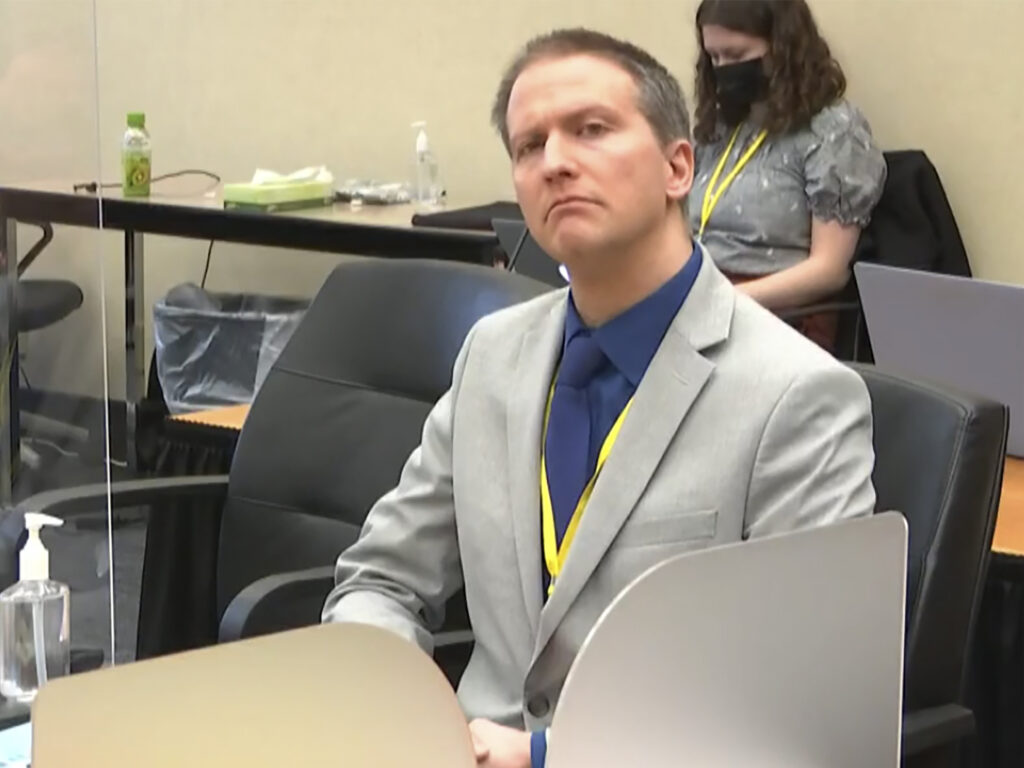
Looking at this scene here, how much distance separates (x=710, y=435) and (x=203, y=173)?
161 inches

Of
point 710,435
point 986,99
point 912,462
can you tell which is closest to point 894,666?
point 710,435

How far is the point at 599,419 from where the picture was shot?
1421 millimetres

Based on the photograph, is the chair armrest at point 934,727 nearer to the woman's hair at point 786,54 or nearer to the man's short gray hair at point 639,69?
the man's short gray hair at point 639,69

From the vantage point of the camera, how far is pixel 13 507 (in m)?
1.67

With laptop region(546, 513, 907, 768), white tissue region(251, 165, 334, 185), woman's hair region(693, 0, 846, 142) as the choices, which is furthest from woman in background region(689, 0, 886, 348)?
laptop region(546, 513, 907, 768)

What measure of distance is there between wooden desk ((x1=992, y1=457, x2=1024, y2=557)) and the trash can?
8.72ft

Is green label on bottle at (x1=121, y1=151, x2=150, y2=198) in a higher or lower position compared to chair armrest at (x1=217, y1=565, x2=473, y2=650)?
higher

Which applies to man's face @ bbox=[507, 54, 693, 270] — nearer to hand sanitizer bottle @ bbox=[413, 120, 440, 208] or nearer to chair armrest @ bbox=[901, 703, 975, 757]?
chair armrest @ bbox=[901, 703, 975, 757]

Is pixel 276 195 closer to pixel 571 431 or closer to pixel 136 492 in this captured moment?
pixel 136 492

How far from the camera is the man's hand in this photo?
1229 millimetres

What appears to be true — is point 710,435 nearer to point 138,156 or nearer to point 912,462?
point 912,462

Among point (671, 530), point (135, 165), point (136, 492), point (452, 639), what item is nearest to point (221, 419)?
point (136, 492)

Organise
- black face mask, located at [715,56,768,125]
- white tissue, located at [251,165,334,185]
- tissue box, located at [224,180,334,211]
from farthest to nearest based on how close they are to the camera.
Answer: white tissue, located at [251,165,334,185] → tissue box, located at [224,180,334,211] → black face mask, located at [715,56,768,125]

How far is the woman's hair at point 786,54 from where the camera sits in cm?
333
